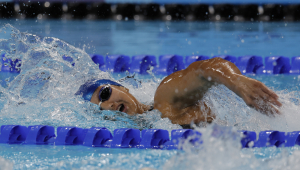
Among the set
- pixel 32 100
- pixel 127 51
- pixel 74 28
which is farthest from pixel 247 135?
pixel 74 28

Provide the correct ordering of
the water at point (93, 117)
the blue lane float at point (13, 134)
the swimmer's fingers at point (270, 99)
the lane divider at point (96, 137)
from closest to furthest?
the swimmer's fingers at point (270, 99), the water at point (93, 117), the lane divider at point (96, 137), the blue lane float at point (13, 134)

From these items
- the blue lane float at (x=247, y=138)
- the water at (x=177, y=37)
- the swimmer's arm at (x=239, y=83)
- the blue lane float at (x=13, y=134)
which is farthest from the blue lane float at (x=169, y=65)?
the swimmer's arm at (x=239, y=83)

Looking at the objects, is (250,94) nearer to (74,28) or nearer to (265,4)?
(74,28)

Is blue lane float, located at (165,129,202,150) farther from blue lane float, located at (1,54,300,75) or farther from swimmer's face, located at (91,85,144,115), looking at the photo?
blue lane float, located at (1,54,300,75)

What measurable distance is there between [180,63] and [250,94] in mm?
2931

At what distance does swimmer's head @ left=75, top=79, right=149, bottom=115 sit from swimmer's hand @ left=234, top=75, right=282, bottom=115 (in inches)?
33.2

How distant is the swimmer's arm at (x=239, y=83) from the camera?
1459 mm

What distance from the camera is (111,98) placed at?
7.34 feet

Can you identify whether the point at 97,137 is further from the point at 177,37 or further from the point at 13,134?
the point at 177,37

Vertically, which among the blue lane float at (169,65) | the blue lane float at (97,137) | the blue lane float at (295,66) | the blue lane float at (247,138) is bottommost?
the blue lane float at (247,138)

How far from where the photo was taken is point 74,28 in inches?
323

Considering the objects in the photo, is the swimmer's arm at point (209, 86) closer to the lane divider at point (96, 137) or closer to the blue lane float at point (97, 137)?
the lane divider at point (96, 137)

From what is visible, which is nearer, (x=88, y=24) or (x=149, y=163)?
(x=149, y=163)

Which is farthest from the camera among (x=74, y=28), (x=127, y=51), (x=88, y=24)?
(x=88, y=24)
